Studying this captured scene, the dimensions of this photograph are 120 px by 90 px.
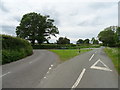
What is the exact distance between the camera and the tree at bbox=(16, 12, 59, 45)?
5156 cm

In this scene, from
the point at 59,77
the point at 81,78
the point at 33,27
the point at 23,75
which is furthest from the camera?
the point at 33,27

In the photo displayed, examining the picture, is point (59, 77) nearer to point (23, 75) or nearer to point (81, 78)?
point (81, 78)

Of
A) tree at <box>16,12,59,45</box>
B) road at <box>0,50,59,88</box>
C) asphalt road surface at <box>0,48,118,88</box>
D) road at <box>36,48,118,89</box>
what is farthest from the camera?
tree at <box>16,12,59,45</box>

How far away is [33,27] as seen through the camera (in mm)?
52031

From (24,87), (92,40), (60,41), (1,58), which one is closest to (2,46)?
(1,58)

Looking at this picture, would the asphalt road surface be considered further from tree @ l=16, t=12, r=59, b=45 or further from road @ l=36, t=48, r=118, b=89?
tree @ l=16, t=12, r=59, b=45

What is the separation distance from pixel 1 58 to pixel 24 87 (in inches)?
329

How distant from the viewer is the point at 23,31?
172ft

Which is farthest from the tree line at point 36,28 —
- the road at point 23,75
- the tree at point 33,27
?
the road at point 23,75

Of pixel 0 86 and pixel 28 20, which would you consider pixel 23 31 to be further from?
pixel 0 86

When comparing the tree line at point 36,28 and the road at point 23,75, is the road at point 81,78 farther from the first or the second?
the tree line at point 36,28

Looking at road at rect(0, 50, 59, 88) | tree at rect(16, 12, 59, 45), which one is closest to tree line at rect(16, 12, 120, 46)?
tree at rect(16, 12, 59, 45)

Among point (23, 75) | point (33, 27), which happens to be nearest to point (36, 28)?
point (33, 27)

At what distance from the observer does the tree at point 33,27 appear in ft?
169
